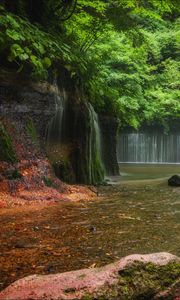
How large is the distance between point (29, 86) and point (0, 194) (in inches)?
124

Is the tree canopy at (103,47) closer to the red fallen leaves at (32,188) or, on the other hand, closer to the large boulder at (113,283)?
the red fallen leaves at (32,188)

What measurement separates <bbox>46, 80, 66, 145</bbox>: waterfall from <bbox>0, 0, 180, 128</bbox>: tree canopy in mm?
596

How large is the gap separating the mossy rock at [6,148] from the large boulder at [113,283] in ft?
18.0

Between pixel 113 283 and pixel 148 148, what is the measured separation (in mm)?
27036

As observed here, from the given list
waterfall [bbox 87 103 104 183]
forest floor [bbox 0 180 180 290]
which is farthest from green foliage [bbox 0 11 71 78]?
waterfall [bbox 87 103 104 183]

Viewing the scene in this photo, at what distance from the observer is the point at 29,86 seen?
9438mm

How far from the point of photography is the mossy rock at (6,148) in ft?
26.0

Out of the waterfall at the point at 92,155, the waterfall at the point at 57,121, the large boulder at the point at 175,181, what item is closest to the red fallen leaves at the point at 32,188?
the waterfall at the point at 57,121

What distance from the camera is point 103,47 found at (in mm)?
18672

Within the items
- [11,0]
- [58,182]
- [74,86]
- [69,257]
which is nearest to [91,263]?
[69,257]

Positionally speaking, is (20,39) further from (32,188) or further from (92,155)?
(92,155)

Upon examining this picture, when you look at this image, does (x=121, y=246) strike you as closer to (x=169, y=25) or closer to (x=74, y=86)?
(x=74, y=86)

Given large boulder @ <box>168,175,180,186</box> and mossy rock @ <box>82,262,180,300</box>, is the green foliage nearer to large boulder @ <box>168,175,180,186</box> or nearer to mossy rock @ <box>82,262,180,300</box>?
mossy rock @ <box>82,262,180,300</box>

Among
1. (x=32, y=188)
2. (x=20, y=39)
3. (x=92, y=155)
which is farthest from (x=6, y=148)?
(x=92, y=155)
